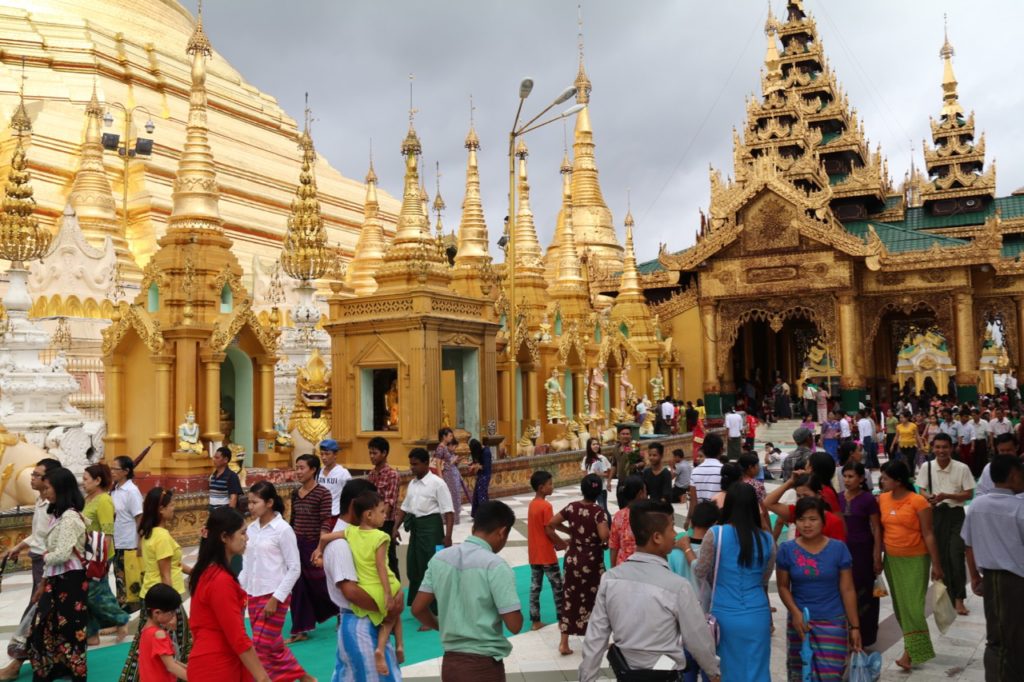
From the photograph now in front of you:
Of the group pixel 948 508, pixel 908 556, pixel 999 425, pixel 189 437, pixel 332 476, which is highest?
pixel 189 437

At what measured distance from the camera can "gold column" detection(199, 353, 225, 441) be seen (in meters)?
13.5

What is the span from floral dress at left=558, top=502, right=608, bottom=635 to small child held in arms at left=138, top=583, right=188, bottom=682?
2.94 meters

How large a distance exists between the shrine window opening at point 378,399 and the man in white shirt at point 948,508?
886cm

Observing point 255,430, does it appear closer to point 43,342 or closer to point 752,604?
point 43,342

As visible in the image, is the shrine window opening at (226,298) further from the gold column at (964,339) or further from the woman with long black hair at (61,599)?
the gold column at (964,339)

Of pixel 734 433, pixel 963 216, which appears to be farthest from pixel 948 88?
pixel 734 433

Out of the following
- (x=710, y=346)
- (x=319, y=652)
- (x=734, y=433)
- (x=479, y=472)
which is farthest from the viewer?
(x=710, y=346)

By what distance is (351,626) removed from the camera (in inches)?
185

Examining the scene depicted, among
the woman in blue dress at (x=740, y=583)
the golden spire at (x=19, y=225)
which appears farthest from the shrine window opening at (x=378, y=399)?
the woman in blue dress at (x=740, y=583)

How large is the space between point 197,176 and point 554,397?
8.69 metres

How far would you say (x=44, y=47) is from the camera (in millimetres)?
29844

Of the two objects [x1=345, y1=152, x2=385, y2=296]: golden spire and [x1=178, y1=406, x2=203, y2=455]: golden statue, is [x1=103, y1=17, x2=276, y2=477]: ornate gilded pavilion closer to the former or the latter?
[x1=178, y1=406, x2=203, y2=455]: golden statue

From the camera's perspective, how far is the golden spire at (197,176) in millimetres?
15094

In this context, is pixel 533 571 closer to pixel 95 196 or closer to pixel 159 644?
pixel 159 644
